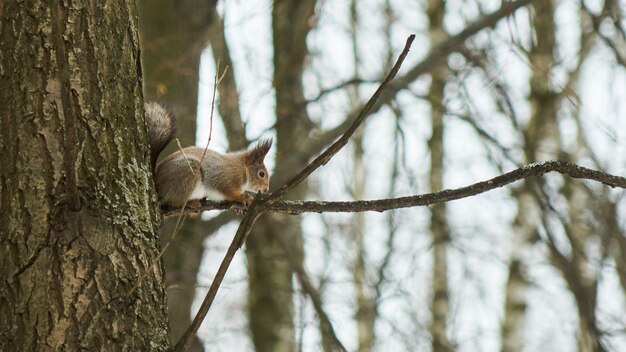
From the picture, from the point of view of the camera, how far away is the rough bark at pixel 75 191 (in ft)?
4.66

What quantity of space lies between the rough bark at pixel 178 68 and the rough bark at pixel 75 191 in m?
1.95

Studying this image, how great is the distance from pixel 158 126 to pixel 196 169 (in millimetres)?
275

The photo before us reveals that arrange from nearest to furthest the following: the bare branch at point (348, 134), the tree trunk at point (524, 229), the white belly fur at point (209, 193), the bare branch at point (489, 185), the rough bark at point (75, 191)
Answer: the bare branch at point (348, 134) → the rough bark at point (75, 191) → the bare branch at point (489, 185) → the white belly fur at point (209, 193) → the tree trunk at point (524, 229)

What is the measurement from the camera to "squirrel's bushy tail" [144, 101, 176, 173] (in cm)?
204

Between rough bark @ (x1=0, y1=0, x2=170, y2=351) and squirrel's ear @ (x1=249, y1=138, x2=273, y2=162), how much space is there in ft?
3.94

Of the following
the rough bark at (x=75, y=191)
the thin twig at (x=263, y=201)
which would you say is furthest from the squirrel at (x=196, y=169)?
the thin twig at (x=263, y=201)

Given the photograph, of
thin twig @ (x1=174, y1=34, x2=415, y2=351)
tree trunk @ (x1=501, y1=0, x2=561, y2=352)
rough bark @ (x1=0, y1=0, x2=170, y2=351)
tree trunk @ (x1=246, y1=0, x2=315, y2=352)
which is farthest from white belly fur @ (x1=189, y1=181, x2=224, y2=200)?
tree trunk @ (x1=501, y1=0, x2=561, y2=352)

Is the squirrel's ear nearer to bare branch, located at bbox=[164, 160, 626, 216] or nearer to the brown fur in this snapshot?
the brown fur

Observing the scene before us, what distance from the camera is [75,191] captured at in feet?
4.73

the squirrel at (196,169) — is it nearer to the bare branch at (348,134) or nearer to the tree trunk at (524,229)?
the bare branch at (348,134)

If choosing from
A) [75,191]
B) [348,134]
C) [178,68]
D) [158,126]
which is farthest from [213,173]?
[348,134]

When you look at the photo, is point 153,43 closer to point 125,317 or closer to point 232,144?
point 232,144

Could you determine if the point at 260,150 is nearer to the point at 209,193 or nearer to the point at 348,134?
the point at 209,193

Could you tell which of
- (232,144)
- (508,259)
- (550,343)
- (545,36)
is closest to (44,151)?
(232,144)
